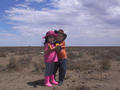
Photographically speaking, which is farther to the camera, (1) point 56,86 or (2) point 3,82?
(2) point 3,82

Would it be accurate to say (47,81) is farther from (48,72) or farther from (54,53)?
(54,53)

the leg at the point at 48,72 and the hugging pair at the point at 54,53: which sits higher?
the hugging pair at the point at 54,53

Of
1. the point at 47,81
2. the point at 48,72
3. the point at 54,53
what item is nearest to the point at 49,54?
the point at 54,53

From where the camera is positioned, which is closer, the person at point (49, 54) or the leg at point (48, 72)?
→ the person at point (49, 54)

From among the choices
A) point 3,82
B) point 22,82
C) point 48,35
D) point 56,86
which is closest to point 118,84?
point 56,86

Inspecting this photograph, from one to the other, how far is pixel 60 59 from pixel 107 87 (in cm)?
181

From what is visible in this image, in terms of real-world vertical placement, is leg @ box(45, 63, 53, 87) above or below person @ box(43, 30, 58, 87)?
below

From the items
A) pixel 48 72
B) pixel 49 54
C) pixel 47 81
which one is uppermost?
pixel 49 54

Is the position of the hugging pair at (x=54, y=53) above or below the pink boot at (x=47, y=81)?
above

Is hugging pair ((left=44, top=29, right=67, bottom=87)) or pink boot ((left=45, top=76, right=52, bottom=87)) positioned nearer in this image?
hugging pair ((left=44, top=29, right=67, bottom=87))

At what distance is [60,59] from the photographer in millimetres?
5281

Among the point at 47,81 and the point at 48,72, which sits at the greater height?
the point at 48,72

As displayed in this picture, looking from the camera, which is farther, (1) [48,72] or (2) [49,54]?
(1) [48,72]

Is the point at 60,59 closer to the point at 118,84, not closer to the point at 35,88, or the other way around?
the point at 35,88
